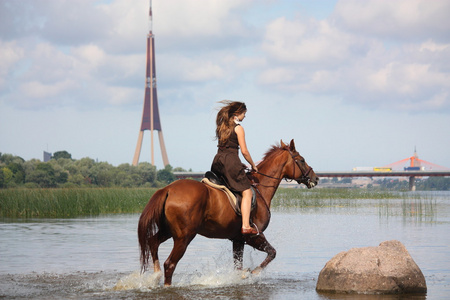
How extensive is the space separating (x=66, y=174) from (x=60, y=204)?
59.4 metres

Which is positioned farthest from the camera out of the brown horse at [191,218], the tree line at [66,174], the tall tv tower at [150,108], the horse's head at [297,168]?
the tall tv tower at [150,108]

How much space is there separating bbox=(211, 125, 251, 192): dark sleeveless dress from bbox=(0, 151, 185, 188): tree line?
5656cm

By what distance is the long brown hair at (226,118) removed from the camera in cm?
964

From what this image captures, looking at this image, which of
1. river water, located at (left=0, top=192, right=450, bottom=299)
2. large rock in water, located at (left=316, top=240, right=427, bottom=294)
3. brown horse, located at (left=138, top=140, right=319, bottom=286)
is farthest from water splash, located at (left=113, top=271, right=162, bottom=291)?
large rock in water, located at (left=316, top=240, right=427, bottom=294)

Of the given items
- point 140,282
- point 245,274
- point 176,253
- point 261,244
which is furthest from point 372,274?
point 140,282

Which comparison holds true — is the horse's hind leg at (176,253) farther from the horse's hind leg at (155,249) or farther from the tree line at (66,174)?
the tree line at (66,174)

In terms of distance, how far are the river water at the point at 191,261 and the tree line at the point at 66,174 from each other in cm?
4646

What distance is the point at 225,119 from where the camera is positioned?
970 cm

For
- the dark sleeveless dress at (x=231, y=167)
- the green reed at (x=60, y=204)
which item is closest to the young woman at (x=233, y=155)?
the dark sleeveless dress at (x=231, y=167)

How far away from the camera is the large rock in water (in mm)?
9000

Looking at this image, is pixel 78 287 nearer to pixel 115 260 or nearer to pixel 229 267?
pixel 229 267

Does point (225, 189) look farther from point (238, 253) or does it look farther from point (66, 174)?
point (66, 174)

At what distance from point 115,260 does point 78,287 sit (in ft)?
12.0

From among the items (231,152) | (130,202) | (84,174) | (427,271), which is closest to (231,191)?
(231,152)
